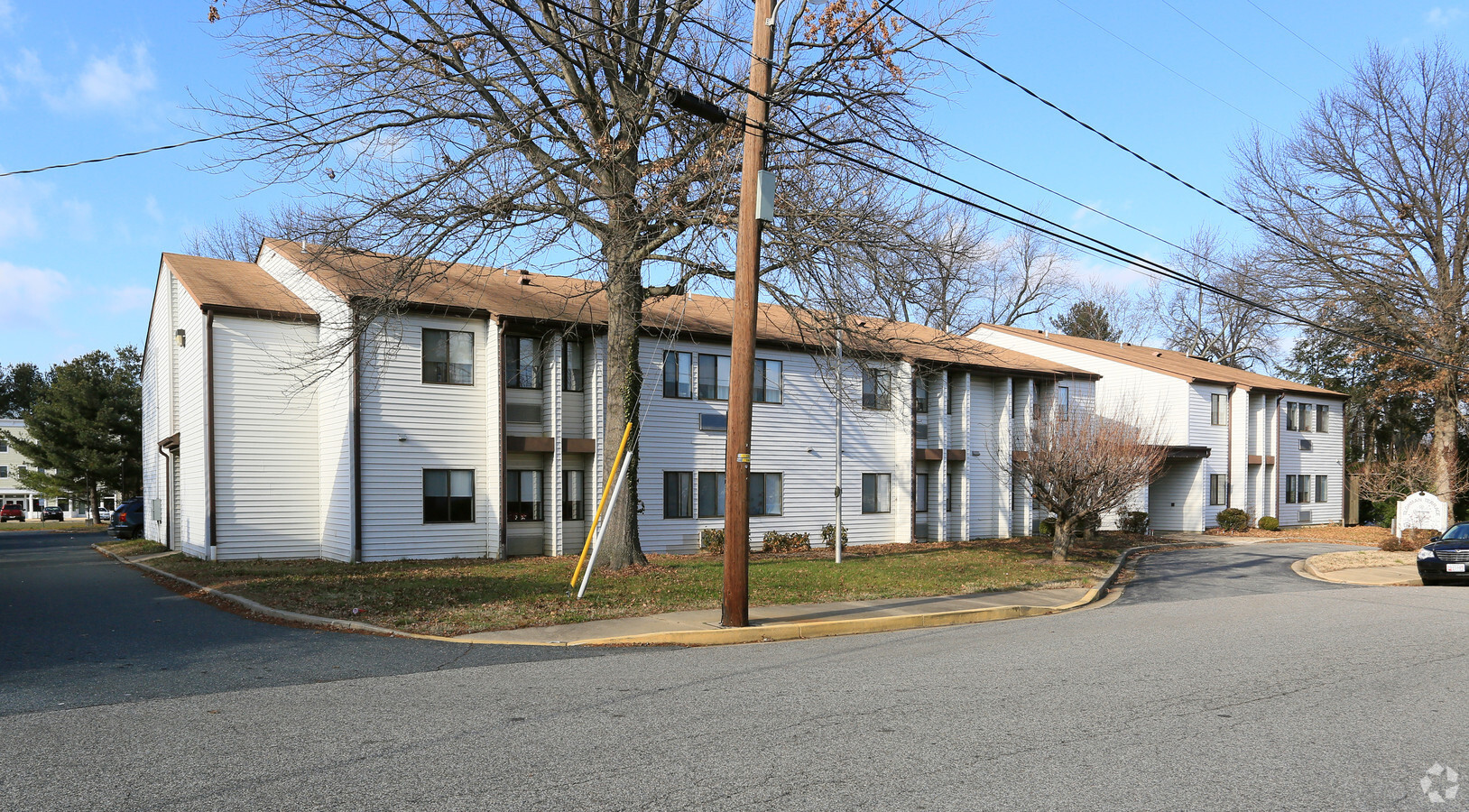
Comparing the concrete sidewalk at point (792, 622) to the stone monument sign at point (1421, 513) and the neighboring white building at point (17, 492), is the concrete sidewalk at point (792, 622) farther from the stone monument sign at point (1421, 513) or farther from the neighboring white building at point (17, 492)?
the neighboring white building at point (17, 492)

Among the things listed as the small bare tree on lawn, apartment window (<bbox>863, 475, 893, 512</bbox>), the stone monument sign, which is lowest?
the stone monument sign

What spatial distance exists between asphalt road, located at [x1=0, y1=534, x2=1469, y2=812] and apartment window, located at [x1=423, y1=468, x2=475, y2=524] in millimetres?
12857

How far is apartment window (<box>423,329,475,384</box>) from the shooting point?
2245 centimetres

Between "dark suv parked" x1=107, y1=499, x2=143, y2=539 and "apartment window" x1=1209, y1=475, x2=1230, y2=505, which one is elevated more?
"apartment window" x1=1209, y1=475, x2=1230, y2=505

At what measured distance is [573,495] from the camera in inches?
947

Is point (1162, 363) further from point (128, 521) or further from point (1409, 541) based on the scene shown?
point (128, 521)

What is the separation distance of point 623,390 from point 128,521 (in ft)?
77.7

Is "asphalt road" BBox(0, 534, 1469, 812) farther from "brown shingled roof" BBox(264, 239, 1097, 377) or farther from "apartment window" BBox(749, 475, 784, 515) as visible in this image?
"apartment window" BBox(749, 475, 784, 515)

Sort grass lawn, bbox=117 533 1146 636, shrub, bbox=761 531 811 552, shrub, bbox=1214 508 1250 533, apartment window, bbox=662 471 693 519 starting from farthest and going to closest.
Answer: shrub, bbox=1214 508 1250 533 < shrub, bbox=761 531 811 552 < apartment window, bbox=662 471 693 519 < grass lawn, bbox=117 533 1146 636

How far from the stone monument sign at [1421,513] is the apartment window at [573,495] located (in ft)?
81.1

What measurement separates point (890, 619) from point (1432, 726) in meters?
7.09

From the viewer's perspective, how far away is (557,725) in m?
6.98

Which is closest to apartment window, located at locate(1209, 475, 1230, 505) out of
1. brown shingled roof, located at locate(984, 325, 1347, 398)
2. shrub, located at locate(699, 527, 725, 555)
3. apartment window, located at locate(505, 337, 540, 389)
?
brown shingled roof, located at locate(984, 325, 1347, 398)

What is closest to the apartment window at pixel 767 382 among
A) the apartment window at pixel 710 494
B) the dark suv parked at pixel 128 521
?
the apartment window at pixel 710 494
